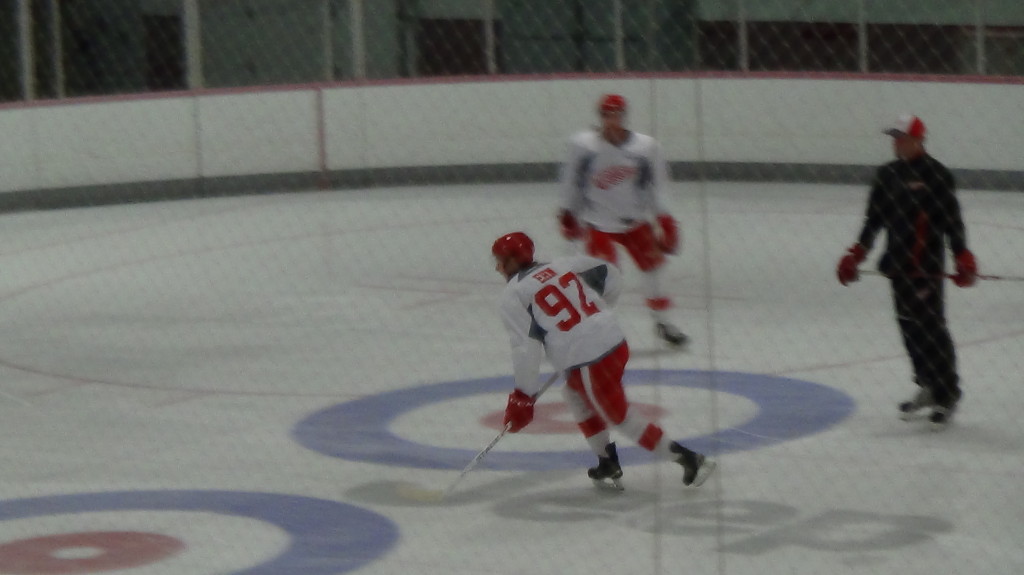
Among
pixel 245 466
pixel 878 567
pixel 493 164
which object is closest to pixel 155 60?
pixel 493 164

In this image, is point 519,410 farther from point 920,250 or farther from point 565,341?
point 920,250

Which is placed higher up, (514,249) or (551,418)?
(514,249)

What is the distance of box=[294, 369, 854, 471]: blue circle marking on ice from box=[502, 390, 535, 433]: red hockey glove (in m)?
0.88

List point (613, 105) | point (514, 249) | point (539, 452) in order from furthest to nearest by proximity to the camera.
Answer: point (613, 105)
point (539, 452)
point (514, 249)

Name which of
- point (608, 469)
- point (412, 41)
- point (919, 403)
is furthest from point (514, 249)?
point (412, 41)

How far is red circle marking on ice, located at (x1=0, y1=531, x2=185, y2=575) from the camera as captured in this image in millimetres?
5617

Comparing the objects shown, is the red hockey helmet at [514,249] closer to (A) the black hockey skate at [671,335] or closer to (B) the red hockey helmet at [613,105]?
(B) the red hockey helmet at [613,105]

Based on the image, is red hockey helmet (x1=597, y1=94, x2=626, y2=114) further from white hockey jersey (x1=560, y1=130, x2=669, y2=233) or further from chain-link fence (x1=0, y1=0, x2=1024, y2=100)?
chain-link fence (x1=0, y1=0, x2=1024, y2=100)

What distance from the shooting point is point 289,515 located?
241 inches

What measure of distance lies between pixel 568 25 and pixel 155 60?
364 centimetres

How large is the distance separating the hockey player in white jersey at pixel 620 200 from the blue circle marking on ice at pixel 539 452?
63 cm

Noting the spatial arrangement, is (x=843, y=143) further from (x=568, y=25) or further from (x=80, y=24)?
(x=80, y=24)

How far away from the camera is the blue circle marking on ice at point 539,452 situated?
6.77m

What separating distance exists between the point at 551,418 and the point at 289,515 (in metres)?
1.62
